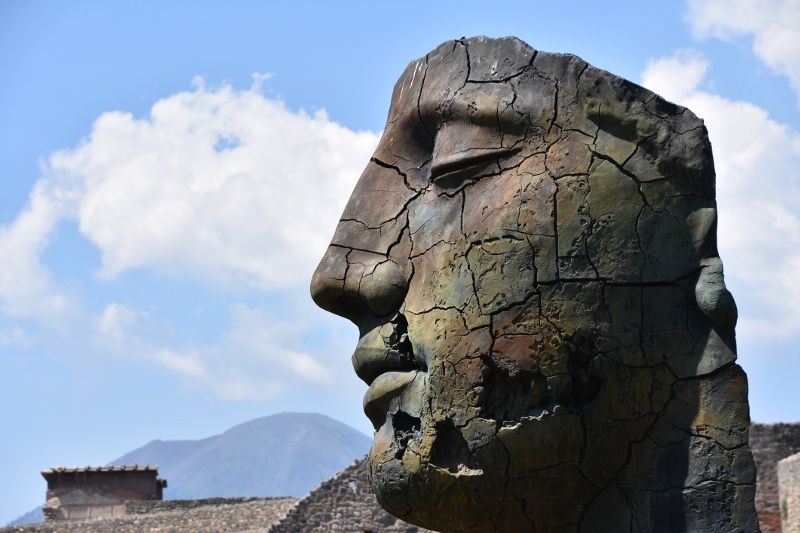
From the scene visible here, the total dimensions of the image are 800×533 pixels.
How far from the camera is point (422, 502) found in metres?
3.76

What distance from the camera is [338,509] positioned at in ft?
77.3

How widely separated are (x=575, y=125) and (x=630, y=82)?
0.73 ft

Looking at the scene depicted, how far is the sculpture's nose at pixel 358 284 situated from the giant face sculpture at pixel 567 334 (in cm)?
7

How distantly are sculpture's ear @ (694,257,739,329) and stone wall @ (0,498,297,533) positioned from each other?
22178 mm

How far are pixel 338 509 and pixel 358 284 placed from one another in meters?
20.2

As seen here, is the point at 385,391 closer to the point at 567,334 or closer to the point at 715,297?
the point at 567,334

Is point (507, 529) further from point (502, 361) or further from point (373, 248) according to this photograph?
point (373, 248)

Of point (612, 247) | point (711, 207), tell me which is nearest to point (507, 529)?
point (612, 247)

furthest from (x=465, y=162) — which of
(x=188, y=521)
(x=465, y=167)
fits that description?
(x=188, y=521)

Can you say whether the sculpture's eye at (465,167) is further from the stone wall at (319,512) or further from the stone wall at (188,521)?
the stone wall at (188,521)

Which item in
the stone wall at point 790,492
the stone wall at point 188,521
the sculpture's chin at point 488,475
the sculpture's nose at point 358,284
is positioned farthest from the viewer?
the stone wall at point 188,521

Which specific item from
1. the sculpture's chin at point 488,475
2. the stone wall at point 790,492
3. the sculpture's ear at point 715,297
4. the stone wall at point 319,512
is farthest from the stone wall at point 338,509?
the sculpture's ear at point 715,297

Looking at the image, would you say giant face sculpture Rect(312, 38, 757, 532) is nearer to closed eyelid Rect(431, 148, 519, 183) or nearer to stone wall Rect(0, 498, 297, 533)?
closed eyelid Rect(431, 148, 519, 183)

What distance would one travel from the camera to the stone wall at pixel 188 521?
25.5m
